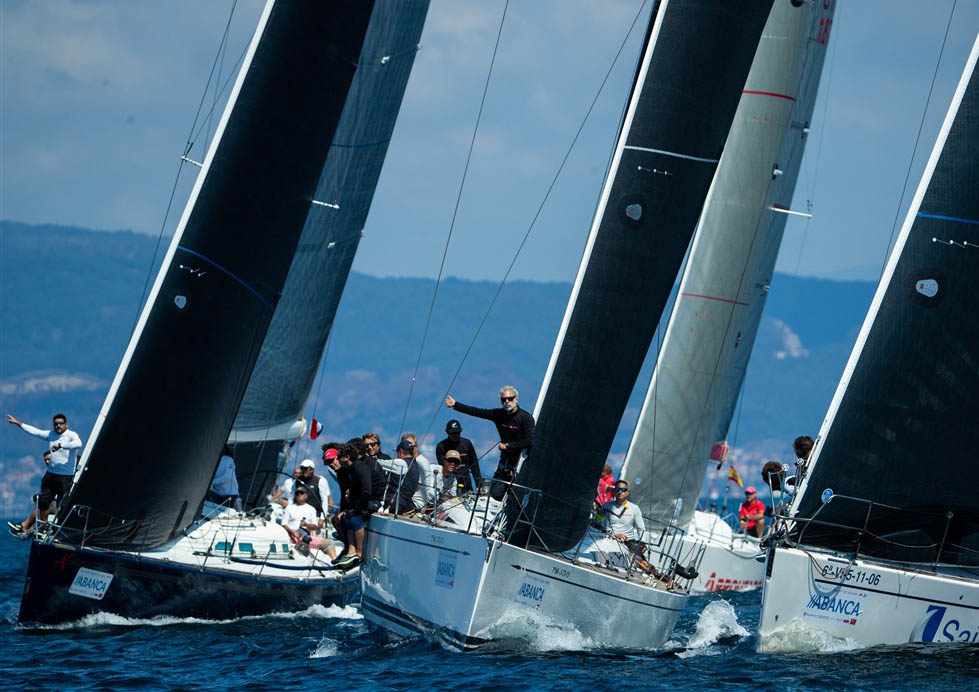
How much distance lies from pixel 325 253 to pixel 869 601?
7.89 m

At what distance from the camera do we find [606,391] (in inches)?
457

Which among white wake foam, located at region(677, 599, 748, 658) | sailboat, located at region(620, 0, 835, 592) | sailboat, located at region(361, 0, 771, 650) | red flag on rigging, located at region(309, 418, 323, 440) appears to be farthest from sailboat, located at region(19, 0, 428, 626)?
sailboat, located at region(620, 0, 835, 592)

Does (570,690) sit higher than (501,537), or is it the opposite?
(501,537)

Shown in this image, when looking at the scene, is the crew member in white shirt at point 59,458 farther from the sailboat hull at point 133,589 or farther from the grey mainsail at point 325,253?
the grey mainsail at point 325,253

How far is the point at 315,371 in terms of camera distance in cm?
1700

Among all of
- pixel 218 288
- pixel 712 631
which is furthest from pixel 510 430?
pixel 712 631

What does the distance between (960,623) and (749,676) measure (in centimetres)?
185

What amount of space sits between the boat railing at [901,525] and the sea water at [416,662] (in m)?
0.85

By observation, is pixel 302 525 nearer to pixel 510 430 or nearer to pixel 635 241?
pixel 510 430

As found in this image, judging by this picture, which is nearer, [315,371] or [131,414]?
[131,414]

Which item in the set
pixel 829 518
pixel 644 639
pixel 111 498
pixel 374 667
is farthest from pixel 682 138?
pixel 111 498

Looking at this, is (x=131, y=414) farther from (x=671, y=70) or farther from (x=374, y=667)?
(x=671, y=70)

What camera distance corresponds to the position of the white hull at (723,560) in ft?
61.0

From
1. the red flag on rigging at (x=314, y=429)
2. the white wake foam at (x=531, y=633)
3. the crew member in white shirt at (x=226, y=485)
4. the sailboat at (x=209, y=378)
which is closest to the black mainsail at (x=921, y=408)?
the white wake foam at (x=531, y=633)
